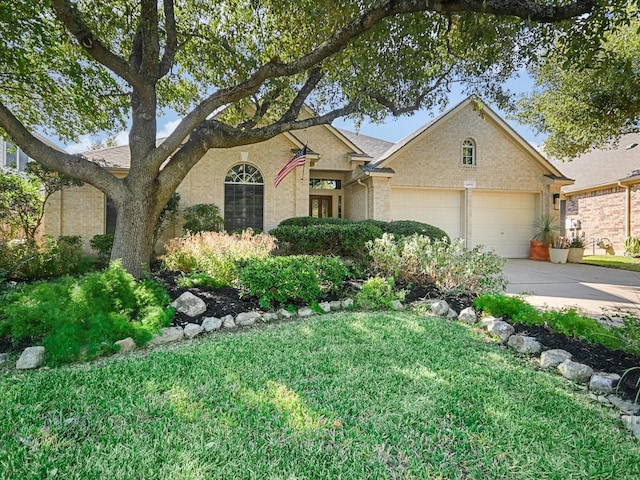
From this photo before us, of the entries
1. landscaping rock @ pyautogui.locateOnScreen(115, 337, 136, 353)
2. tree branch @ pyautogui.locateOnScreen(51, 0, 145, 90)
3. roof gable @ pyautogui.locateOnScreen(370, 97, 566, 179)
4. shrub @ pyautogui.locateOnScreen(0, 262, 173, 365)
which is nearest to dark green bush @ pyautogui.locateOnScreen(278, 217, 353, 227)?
roof gable @ pyautogui.locateOnScreen(370, 97, 566, 179)

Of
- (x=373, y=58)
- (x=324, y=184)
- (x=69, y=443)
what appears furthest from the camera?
(x=324, y=184)

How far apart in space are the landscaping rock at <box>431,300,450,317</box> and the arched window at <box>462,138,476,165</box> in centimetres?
1014

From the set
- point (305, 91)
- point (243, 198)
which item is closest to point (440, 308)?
point (305, 91)

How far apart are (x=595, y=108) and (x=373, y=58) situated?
6196 millimetres

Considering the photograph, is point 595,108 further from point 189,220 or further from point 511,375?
point 189,220

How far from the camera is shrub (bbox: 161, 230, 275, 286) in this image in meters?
5.74

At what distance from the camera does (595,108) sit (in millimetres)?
8438

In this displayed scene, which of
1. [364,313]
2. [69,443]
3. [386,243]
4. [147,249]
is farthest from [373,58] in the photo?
[69,443]

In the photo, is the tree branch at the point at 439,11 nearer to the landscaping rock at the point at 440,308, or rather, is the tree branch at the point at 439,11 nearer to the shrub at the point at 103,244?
the landscaping rock at the point at 440,308

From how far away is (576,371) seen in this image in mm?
3064

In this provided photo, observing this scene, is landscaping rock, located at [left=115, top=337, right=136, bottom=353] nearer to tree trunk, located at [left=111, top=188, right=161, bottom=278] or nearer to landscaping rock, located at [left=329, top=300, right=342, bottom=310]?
tree trunk, located at [left=111, top=188, right=161, bottom=278]

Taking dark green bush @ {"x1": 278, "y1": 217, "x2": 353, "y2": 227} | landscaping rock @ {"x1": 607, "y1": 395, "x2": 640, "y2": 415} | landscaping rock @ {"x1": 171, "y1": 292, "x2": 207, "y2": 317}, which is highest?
dark green bush @ {"x1": 278, "y1": 217, "x2": 353, "y2": 227}

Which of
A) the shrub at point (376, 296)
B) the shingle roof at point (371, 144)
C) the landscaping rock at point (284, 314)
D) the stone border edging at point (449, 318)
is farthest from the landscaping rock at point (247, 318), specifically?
the shingle roof at point (371, 144)

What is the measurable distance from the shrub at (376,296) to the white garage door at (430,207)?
801 centimetres
